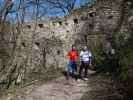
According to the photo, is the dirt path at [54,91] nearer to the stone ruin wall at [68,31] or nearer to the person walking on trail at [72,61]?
the person walking on trail at [72,61]

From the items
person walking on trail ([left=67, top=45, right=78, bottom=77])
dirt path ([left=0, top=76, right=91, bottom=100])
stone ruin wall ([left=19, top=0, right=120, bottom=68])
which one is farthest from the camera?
stone ruin wall ([left=19, top=0, right=120, bottom=68])

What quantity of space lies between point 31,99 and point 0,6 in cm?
541

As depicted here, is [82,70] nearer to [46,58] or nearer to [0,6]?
[0,6]

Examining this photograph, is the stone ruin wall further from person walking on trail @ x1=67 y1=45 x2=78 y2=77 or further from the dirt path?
the dirt path

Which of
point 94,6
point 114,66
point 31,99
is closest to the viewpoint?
point 31,99

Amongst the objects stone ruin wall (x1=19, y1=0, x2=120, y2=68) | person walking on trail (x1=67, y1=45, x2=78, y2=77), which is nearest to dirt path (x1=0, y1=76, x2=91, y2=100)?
person walking on trail (x1=67, y1=45, x2=78, y2=77)

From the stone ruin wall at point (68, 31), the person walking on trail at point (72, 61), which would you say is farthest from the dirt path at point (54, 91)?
the stone ruin wall at point (68, 31)

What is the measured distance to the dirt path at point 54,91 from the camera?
15.2 m

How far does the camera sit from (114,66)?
17375mm

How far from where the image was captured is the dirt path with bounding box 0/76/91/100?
1521 cm

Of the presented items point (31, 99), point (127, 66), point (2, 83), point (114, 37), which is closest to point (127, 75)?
point (127, 66)

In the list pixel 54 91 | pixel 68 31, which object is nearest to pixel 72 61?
pixel 54 91

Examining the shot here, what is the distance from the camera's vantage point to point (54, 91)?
631 inches

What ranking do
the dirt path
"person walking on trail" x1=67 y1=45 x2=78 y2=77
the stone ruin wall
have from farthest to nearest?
the stone ruin wall
"person walking on trail" x1=67 y1=45 x2=78 y2=77
the dirt path
